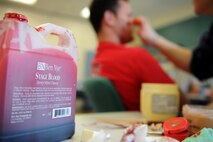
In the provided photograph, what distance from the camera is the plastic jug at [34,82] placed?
30 cm

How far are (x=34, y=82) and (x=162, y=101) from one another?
0.42 m

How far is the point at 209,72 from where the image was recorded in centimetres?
109

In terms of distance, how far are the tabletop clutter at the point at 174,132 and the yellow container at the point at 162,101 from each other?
0.15 m

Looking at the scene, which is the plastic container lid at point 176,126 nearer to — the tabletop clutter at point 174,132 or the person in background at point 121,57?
the tabletop clutter at point 174,132

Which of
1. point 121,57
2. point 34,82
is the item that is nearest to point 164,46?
point 121,57

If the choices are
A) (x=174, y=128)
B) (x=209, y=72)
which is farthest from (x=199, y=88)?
(x=174, y=128)

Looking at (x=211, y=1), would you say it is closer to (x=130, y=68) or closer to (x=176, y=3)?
(x=130, y=68)

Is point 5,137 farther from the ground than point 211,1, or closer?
closer

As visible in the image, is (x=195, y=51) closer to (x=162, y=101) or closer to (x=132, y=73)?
(x=132, y=73)

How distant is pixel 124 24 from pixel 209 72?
0.51m

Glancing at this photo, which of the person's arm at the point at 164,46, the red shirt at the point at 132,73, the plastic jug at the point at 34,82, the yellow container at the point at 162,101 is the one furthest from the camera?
the person's arm at the point at 164,46

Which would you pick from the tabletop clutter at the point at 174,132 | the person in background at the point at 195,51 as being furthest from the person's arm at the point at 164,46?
the tabletop clutter at the point at 174,132

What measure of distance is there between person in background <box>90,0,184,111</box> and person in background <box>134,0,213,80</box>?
10cm

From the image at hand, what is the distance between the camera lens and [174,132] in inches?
15.5
